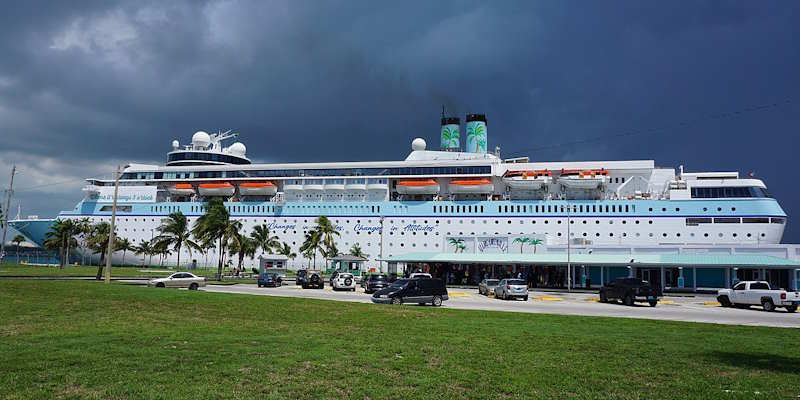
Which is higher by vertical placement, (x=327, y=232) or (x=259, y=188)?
(x=259, y=188)

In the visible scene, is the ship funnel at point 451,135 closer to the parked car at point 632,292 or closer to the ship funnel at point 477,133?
the ship funnel at point 477,133

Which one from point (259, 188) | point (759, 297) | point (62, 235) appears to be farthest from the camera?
point (62, 235)

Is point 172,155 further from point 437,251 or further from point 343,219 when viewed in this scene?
point 437,251

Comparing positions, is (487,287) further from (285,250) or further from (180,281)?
(285,250)

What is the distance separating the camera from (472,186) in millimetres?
52062

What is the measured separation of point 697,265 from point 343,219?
3257 centimetres

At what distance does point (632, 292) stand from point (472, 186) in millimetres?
26974

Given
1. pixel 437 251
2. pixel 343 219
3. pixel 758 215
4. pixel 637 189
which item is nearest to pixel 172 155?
pixel 343 219

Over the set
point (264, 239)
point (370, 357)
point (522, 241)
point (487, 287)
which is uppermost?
point (522, 241)

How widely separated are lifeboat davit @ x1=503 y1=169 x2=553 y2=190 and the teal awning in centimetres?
890

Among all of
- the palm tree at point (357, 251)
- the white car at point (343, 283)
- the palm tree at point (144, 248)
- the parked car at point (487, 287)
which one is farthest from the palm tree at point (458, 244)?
the palm tree at point (144, 248)

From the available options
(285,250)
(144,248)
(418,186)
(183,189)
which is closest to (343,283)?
(418,186)

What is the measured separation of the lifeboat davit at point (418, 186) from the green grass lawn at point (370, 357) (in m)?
37.6

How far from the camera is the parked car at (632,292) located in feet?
84.6
